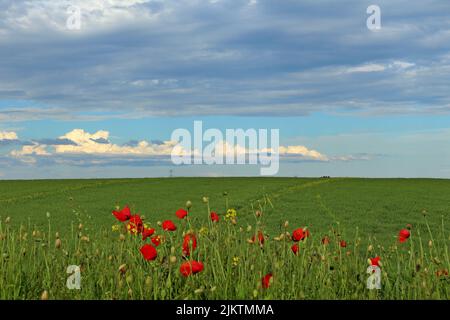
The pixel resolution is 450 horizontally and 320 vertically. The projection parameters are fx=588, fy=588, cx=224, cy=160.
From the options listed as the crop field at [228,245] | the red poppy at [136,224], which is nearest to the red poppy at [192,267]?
the crop field at [228,245]

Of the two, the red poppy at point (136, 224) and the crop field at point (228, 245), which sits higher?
the red poppy at point (136, 224)

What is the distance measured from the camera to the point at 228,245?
760 centimetres

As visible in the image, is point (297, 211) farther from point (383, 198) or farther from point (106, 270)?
point (106, 270)

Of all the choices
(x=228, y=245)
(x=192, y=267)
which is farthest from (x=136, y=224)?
(x=192, y=267)

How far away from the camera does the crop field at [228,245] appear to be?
6.74m

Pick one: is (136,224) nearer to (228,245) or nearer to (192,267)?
(228,245)

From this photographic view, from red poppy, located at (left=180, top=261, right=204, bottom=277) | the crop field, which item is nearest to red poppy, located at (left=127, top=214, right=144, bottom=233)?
the crop field

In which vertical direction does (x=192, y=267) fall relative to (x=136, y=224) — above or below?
below

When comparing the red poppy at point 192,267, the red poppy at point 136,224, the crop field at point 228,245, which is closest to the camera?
the red poppy at point 192,267

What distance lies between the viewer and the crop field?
674cm

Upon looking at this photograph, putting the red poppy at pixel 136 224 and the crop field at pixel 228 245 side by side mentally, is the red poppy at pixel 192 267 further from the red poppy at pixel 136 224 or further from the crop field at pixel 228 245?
the red poppy at pixel 136 224

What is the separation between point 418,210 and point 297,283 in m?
14.1

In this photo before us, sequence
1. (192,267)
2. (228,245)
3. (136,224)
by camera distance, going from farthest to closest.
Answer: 1. (228,245)
2. (136,224)
3. (192,267)
